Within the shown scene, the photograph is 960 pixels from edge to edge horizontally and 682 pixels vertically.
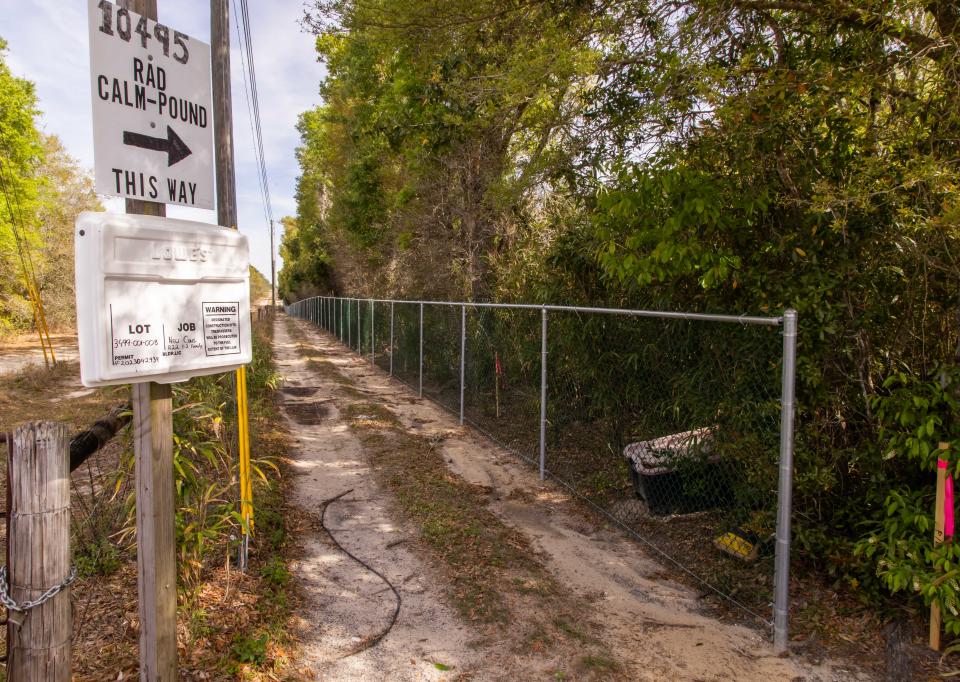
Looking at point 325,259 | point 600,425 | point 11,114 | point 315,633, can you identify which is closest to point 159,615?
point 315,633

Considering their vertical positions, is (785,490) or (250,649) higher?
(785,490)

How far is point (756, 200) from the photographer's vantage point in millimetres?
3947

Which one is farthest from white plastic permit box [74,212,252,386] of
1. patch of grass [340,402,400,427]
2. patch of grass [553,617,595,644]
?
patch of grass [340,402,400,427]

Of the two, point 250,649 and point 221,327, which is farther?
point 250,649

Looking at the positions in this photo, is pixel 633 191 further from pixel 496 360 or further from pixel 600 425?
pixel 496 360

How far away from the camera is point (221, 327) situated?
89.7 inches

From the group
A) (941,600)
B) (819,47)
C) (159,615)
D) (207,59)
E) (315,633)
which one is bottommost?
(315,633)

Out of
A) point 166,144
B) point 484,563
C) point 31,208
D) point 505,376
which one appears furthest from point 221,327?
point 31,208

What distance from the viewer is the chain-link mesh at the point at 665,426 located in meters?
3.79

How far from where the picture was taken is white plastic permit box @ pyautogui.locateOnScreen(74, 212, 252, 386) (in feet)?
6.22

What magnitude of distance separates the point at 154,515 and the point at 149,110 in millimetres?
1460

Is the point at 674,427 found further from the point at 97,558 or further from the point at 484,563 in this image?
the point at 97,558

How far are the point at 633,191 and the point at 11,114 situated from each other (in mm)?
25720

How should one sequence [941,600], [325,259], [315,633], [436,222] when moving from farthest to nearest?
1. [325,259]
2. [436,222]
3. [315,633]
4. [941,600]
